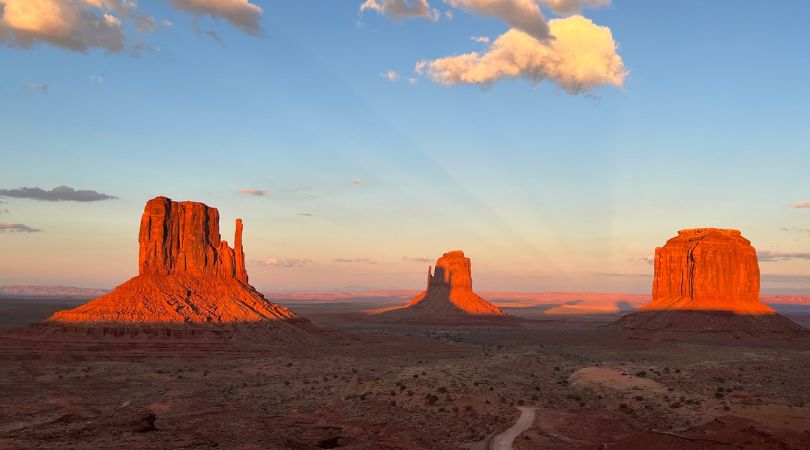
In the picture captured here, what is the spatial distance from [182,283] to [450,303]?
89.1 meters

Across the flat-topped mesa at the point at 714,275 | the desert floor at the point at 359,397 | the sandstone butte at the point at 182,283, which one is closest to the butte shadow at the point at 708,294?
the flat-topped mesa at the point at 714,275

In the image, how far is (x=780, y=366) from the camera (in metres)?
56.2

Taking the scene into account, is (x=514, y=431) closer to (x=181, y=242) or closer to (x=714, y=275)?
(x=181, y=242)

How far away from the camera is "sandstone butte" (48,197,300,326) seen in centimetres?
6794

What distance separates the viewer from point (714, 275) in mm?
94312

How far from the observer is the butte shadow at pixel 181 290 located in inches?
2628

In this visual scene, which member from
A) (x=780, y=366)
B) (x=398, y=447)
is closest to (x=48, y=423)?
(x=398, y=447)

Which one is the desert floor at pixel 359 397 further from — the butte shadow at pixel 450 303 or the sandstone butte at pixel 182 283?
the butte shadow at pixel 450 303

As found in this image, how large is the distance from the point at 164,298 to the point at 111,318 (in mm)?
6193

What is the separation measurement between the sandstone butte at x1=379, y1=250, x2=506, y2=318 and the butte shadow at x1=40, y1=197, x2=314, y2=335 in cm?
7785

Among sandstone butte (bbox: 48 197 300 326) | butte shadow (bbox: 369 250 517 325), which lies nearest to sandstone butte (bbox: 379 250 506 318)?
butte shadow (bbox: 369 250 517 325)

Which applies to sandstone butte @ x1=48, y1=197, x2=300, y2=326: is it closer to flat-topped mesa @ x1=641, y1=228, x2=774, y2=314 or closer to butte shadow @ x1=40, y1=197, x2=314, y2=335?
butte shadow @ x1=40, y1=197, x2=314, y2=335

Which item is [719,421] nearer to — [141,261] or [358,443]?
[358,443]

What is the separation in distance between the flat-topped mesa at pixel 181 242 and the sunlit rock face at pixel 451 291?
7974cm
